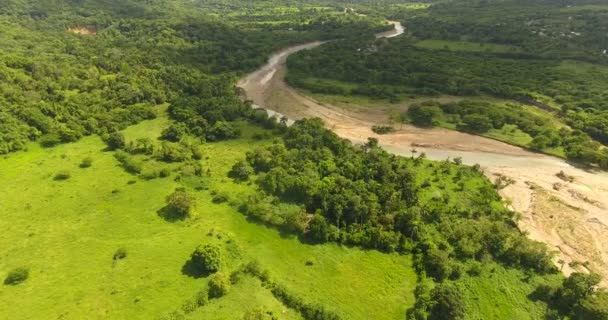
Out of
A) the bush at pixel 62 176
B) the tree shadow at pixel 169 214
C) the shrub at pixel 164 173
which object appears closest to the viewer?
the tree shadow at pixel 169 214

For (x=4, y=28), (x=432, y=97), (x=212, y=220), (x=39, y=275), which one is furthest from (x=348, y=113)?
(x=4, y=28)

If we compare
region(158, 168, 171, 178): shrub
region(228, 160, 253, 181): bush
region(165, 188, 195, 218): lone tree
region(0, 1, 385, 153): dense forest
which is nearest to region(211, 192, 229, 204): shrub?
region(165, 188, 195, 218): lone tree

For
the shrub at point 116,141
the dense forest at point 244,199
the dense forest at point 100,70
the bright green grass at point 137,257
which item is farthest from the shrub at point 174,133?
the bright green grass at point 137,257

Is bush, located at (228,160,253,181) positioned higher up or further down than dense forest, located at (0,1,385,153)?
further down

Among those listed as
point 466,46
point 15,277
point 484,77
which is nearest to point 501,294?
point 15,277

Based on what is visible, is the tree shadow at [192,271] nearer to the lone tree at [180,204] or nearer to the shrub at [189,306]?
the shrub at [189,306]

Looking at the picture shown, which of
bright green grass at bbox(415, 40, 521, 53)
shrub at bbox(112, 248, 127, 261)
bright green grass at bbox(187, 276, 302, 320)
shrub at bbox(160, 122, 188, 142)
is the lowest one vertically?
bright green grass at bbox(187, 276, 302, 320)

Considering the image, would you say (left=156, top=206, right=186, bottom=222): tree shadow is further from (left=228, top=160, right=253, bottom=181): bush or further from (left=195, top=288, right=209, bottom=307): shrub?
(left=195, top=288, right=209, bottom=307): shrub

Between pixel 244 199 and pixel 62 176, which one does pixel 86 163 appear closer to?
pixel 62 176
